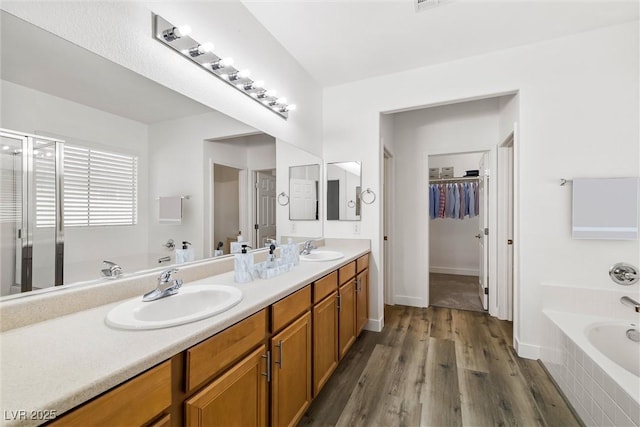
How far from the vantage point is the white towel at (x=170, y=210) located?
1.42 metres

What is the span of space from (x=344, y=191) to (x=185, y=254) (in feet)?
5.95

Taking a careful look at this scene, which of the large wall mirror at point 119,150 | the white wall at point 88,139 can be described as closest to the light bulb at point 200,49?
the large wall mirror at point 119,150

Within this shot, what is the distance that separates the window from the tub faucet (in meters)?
3.16

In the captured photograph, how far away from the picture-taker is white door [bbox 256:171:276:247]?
2.19 metres

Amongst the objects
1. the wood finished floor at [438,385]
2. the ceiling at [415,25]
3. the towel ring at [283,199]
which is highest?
the ceiling at [415,25]

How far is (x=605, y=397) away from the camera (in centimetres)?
138

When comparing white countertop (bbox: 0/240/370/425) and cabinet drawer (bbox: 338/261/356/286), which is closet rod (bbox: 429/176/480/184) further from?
white countertop (bbox: 0/240/370/425)

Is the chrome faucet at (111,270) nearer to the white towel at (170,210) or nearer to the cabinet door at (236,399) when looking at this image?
the white towel at (170,210)

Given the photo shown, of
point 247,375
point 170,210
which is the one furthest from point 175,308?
point 170,210

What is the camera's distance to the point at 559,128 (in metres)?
2.23

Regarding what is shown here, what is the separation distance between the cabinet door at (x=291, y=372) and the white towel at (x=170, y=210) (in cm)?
82

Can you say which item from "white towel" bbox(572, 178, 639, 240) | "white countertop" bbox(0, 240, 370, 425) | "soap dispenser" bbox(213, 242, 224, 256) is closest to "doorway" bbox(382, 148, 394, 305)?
"white towel" bbox(572, 178, 639, 240)

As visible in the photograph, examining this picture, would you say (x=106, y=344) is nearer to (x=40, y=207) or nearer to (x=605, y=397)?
(x=40, y=207)

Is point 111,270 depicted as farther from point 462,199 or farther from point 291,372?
point 462,199
